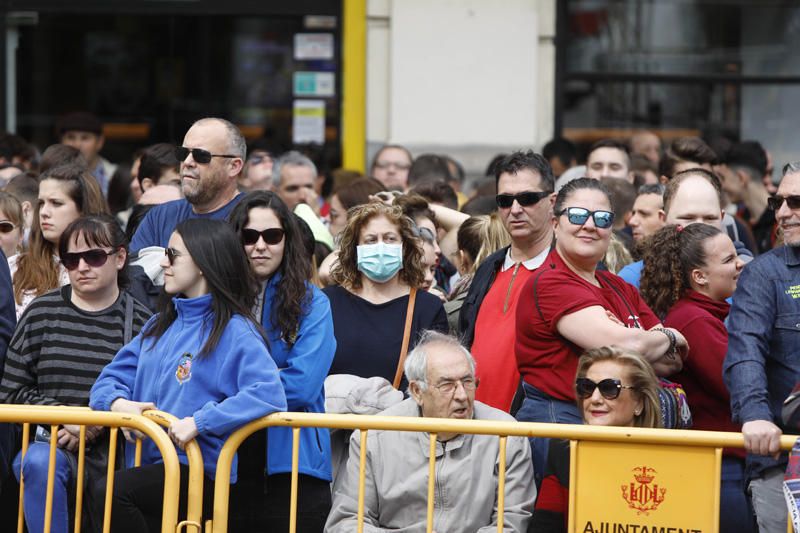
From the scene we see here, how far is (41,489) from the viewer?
217 inches

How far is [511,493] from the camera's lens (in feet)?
17.5

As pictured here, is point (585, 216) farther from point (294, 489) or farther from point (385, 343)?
point (294, 489)

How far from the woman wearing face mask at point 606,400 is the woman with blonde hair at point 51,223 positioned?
2.65 meters

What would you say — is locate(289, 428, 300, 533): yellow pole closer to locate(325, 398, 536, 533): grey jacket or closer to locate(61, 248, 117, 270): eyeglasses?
locate(325, 398, 536, 533): grey jacket

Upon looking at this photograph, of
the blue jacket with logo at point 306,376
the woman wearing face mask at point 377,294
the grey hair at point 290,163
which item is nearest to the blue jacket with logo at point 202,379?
the blue jacket with logo at point 306,376

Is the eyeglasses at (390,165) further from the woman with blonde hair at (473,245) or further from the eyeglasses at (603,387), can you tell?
the eyeglasses at (603,387)

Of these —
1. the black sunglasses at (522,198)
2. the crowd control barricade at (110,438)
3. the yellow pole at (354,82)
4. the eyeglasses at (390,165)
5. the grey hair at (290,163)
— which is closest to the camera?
the crowd control barricade at (110,438)

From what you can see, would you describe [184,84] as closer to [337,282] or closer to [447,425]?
[337,282]

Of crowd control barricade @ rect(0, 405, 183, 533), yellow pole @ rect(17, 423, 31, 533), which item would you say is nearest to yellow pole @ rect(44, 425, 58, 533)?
crowd control barricade @ rect(0, 405, 183, 533)

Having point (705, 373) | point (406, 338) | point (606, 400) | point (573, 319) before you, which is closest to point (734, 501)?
point (705, 373)

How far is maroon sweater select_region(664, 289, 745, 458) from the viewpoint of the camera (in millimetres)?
→ 5680

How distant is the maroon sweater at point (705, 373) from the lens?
5680 mm

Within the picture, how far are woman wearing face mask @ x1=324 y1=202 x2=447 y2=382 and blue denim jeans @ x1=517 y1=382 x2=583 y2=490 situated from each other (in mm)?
757

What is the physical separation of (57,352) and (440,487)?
1.75m
